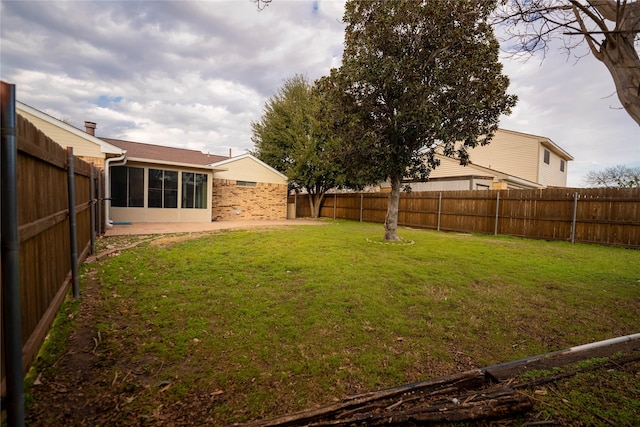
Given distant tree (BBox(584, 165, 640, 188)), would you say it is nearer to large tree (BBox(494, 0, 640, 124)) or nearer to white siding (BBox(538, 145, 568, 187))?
white siding (BBox(538, 145, 568, 187))

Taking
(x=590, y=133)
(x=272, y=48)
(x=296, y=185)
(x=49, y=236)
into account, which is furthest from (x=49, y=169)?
(x=590, y=133)

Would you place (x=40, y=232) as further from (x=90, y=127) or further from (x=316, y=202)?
(x=316, y=202)

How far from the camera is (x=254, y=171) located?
1764 cm

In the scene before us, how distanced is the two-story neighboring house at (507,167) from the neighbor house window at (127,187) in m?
16.2

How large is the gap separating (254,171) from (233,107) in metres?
3.96

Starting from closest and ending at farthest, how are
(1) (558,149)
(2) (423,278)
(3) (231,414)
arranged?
(3) (231,414)
(2) (423,278)
(1) (558,149)

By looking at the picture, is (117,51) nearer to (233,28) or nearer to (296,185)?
(233,28)

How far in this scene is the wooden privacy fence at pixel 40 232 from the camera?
6.81 ft

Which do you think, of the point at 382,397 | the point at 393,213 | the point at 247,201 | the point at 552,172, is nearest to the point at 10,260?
the point at 382,397

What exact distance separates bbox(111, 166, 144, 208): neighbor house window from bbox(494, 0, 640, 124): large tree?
1399 centimetres

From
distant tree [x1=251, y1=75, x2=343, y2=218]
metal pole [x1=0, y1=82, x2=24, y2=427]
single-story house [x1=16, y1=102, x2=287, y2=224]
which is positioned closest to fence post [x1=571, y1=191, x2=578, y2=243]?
distant tree [x1=251, y1=75, x2=343, y2=218]

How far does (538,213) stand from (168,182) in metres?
16.1

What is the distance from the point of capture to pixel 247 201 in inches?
688

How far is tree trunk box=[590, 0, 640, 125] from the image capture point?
3588 millimetres
